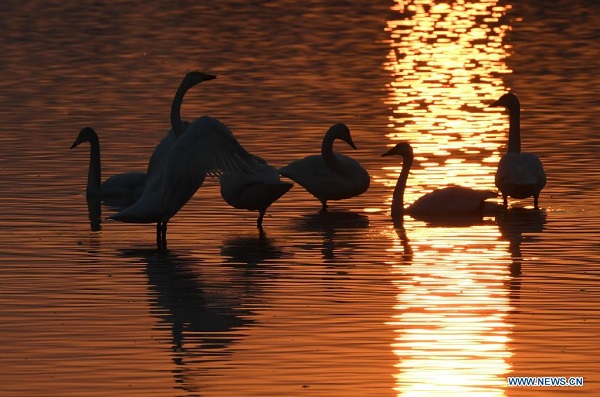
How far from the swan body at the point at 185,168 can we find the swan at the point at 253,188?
82 cm

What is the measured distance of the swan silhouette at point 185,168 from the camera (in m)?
16.7

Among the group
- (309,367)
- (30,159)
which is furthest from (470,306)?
(30,159)

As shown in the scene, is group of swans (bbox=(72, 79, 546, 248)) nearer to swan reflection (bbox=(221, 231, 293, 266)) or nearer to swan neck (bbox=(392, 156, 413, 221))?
swan neck (bbox=(392, 156, 413, 221))

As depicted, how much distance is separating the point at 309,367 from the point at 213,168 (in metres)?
5.55

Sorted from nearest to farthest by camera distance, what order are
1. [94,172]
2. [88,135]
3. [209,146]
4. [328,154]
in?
[209,146] < [328,154] < [94,172] < [88,135]

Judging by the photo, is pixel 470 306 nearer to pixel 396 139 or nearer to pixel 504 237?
pixel 504 237

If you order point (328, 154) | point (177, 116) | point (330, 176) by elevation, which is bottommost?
point (330, 176)

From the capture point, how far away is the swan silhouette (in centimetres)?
1670

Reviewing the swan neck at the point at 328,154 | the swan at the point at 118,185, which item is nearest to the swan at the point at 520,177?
the swan neck at the point at 328,154

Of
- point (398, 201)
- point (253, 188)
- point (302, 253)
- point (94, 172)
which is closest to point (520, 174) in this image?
point (398, 201)

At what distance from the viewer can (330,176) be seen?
19703mm

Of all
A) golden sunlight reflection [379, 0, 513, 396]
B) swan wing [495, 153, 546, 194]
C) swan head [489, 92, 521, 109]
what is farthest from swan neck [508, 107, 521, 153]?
swan wing [495, 153, 546, 194]

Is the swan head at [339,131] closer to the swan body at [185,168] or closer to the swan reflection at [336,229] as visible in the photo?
the swan reflection at [336,229]

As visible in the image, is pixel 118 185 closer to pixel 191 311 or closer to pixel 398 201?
pixel 398 201
